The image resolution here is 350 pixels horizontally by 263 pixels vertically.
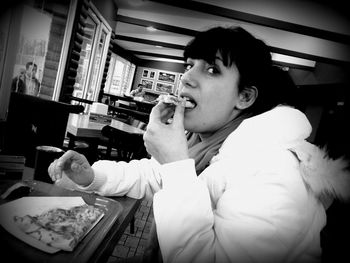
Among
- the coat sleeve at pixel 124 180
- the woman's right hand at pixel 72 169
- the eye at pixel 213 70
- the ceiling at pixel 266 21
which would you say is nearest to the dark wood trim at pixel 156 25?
the ceiling at pixel 266 21

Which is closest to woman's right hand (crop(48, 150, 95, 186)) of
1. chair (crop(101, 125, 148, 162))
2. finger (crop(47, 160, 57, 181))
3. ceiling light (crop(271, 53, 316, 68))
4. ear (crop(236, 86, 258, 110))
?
finger (crop(47, 160, 57, 181))

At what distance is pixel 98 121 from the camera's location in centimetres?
382

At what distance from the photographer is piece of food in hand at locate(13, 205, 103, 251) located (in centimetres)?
63

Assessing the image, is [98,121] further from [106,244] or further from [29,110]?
[106,244]

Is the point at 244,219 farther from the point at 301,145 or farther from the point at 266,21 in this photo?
the point at 266,21

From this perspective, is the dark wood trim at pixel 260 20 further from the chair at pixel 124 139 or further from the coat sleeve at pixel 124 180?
the coat sleeve at pixel 124 180

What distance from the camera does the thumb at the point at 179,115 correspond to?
3.37 ft

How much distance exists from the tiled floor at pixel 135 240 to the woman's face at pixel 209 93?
5.07 ft

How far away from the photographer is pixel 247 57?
1117mm

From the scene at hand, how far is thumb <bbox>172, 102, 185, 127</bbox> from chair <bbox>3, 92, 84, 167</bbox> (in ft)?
3.15

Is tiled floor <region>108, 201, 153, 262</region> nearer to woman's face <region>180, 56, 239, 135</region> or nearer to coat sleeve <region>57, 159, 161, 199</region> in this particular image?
coat sleeve <region>57, 159, 161, 199</region>

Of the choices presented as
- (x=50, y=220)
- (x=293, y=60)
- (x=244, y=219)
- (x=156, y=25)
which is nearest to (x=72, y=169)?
(x=50, y=220)

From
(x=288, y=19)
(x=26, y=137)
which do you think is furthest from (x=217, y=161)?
(x=288, y=19)

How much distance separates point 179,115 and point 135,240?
2040 mm
